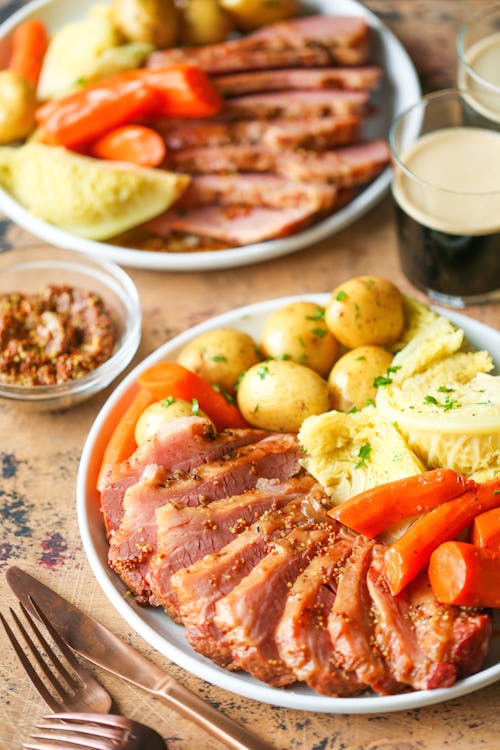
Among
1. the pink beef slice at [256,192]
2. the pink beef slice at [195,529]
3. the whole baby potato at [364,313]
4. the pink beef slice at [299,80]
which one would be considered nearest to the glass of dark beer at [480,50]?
the pink beef slice at [299,80]

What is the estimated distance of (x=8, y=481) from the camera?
113 inches

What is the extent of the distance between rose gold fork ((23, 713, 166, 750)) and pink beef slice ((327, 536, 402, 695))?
484mm

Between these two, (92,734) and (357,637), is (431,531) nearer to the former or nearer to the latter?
(357,637)

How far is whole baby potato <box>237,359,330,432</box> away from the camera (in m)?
2.65

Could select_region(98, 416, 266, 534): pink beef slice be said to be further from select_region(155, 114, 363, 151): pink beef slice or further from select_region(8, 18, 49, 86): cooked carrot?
select_region(8, 18, 49, 86): cooked carrot

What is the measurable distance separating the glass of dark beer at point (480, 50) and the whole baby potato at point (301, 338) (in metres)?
1.31

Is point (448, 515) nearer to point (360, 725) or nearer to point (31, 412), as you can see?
point (360, 725)

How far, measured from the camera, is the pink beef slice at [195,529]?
2.22 m

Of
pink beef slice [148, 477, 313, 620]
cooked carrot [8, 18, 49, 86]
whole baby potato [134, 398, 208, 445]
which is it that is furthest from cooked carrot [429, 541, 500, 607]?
cooked carrot [8, 18, 49, 86]

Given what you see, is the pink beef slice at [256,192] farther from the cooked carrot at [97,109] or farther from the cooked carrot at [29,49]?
the cooked carrot at [29,49]

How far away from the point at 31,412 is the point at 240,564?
1184 mm

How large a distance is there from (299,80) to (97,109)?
2.88 ft

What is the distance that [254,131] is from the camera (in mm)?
3637

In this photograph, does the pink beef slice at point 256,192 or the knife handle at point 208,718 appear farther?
the pink beef slice at point 256,192
